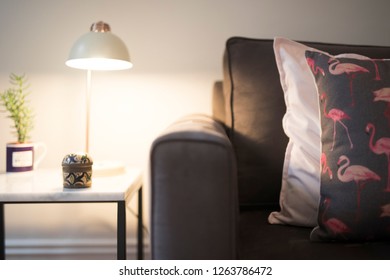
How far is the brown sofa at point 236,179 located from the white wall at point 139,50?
0.29 m

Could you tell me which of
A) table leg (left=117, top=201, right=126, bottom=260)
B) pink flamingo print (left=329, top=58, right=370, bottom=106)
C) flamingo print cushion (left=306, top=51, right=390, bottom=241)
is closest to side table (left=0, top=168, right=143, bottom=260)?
table leg (left=117, top=201, right=126, bottom=260)

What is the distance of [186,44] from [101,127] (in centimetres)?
46

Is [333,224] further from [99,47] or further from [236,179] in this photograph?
[99,47]

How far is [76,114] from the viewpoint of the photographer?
128 centimetres

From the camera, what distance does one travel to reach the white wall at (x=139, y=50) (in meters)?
1.26

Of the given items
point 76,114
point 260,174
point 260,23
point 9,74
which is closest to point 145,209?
point 76,114

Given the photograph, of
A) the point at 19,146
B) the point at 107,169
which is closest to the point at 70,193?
the point at 107,169

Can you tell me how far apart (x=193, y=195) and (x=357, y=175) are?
34cm

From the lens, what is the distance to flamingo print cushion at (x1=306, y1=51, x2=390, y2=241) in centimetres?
63

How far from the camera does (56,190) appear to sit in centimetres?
82

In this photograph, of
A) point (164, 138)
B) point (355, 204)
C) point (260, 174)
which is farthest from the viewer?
point (260, 174)

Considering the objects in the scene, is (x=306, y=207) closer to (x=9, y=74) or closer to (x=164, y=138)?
(x=164, y=138)

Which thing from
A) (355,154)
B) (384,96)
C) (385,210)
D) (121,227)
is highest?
(384,96)

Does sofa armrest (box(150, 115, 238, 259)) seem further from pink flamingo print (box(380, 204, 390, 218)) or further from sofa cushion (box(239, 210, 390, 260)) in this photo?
pink flamingo print (box(380, 204, 390, 218))
